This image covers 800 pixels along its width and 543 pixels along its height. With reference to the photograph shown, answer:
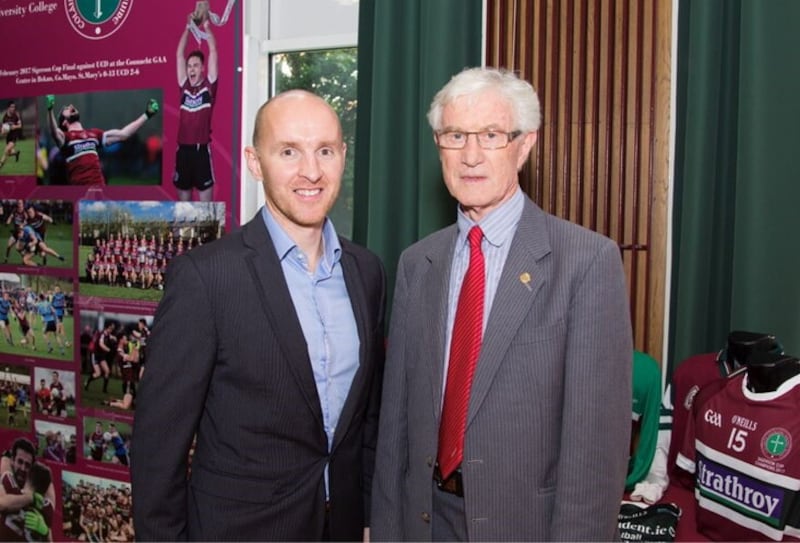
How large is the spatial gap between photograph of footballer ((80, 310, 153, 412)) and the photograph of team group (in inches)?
4.7

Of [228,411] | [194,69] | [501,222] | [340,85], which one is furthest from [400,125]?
[228,411]

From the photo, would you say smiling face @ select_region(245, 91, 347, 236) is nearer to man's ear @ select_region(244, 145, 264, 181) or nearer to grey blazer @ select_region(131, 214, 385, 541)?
man's ear @ select_region(244, 145, 264, 181)

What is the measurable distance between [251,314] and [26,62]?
288 centimetres

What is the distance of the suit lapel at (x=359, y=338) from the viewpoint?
5.36ft

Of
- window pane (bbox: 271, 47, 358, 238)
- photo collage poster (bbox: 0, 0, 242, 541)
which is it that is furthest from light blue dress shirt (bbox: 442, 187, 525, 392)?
photo collage poster (bbox: 0, 0, 242, 541)

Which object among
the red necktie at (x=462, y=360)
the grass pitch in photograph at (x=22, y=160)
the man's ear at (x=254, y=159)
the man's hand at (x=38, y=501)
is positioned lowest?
the man's hand at (x=38, y=501)

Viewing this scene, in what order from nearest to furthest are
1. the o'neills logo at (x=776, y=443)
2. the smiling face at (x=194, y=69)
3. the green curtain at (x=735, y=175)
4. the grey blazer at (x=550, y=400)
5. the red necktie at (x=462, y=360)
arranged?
the grey blazer at (x=550, y=400) < the red necktie at (x=462, y=360) < the o'neills logo at (x=776, y=443) < the green curtain at (x=735, y=175) < the smiling face at (x=194, y=69)

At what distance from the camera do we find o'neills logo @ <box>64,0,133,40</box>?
3.38 meters

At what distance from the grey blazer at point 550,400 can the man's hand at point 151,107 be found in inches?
90.8

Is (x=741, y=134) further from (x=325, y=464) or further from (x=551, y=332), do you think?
(x=325, y=464)

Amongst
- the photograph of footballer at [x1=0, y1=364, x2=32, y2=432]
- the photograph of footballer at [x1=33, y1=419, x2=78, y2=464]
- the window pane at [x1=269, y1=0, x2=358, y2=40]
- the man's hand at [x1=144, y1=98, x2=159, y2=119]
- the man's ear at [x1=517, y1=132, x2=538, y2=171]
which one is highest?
the window pane at [x1=269, y1=0, x2=358, y2=40]

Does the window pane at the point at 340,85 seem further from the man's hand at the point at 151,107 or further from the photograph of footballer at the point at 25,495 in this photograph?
the photograph of footballer at the point at 25,495

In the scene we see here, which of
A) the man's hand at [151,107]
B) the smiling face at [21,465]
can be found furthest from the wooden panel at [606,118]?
the smiling face at [21,465]

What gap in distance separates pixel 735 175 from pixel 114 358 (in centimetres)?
287
